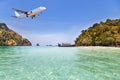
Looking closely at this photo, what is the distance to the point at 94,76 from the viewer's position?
2055 cm

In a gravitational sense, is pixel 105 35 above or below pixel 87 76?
above

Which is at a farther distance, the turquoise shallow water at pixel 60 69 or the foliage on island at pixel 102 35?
the foliage on island at pixel 102 35

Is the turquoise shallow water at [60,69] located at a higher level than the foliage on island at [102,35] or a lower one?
lower

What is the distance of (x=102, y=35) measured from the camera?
139m

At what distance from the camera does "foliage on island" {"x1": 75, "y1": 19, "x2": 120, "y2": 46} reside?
132 m

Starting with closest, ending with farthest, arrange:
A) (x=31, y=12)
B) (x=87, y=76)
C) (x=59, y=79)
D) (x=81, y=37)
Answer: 1. (x=59, y=79)
2. (x=87, y=76)
3. (x=31, y=12)
4. (x=81, y=37)

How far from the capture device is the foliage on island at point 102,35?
131875 mm

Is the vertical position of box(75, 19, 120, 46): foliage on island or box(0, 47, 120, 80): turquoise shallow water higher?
box(75, 19, 120, 46): foliage on island

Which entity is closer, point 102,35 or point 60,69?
point 60,69

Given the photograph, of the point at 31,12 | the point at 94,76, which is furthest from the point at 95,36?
the point at 94,76

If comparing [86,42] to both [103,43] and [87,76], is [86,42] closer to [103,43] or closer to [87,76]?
[103,43]

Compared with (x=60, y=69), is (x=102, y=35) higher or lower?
higher

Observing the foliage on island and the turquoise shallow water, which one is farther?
the foliage on island

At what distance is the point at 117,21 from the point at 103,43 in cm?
2105
